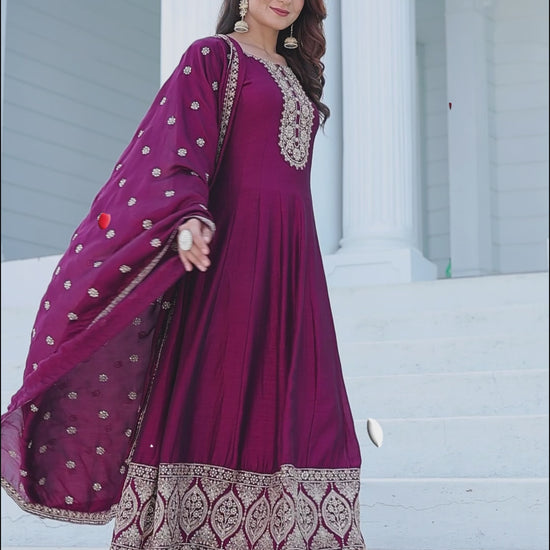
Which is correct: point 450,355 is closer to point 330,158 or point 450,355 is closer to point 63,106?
point 330,158

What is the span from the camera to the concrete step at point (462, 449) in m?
3.20

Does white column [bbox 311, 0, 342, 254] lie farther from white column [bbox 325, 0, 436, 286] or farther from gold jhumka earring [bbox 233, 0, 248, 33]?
gold jhumka earring [bbox 233, 0, 248, 33]

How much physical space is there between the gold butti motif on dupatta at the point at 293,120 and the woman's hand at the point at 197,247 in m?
0.39

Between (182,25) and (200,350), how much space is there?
318 centimetres

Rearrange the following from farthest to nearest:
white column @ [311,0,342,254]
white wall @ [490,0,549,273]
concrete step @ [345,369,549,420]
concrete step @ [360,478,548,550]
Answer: white wall @ [490,0,549,273], white column @ [311,0,342,254], concrete step @ [345,369,549,420], concrete step @ [360,478,548,550]

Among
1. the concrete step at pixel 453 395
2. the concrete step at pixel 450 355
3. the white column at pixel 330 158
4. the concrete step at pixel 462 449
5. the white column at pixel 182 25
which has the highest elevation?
the white column at pixel 182 25

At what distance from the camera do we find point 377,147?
5320 millimetres

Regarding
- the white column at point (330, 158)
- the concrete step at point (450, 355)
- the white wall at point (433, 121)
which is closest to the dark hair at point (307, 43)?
the concrete step at point (450, 355)

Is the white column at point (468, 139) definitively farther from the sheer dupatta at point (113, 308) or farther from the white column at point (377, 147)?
the sheer dupatta at point (113, 308)

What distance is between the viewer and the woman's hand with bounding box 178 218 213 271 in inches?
83.3

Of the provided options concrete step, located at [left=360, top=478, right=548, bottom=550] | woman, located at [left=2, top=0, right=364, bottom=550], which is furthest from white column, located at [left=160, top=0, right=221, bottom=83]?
concrete step, located at [left=360, top=478, right=548, bottom=550]

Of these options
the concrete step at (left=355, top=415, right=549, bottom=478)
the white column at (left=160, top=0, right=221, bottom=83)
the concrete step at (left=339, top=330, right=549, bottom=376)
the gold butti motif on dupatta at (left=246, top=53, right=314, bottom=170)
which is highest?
the white column at (left=160, top=0, right=221, bottom=83)

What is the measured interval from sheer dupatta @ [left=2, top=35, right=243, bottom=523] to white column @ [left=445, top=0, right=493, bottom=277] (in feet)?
17.5

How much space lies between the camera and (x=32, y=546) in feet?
10.5
